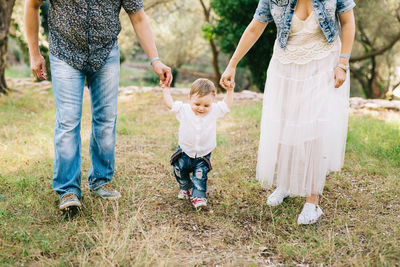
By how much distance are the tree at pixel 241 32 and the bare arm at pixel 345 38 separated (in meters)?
5.77

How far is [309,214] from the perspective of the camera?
259 cm

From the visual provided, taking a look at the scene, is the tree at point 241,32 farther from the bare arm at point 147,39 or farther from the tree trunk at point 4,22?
the bare arm at point 147,39

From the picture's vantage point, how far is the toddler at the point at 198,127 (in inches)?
101

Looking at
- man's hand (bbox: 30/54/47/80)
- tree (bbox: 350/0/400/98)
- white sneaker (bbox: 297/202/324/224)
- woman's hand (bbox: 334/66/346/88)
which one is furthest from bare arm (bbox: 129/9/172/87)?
tree (bbox: 350/0/400/98)

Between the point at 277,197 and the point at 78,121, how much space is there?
1.64m

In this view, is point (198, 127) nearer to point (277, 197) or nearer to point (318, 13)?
point (277, 197)

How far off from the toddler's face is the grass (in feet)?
2.52

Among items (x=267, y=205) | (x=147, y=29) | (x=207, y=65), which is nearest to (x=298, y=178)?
(x=267, y=205)

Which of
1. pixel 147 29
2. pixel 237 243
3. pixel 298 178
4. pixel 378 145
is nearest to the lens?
pixel 237 243

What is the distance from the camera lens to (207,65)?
1831 cm

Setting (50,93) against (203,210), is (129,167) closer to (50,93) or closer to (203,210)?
(203,210)

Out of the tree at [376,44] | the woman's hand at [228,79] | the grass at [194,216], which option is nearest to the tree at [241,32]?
the tree at [376,44]

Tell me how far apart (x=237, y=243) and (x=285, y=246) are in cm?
30

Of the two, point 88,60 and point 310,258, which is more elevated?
point 88,60
